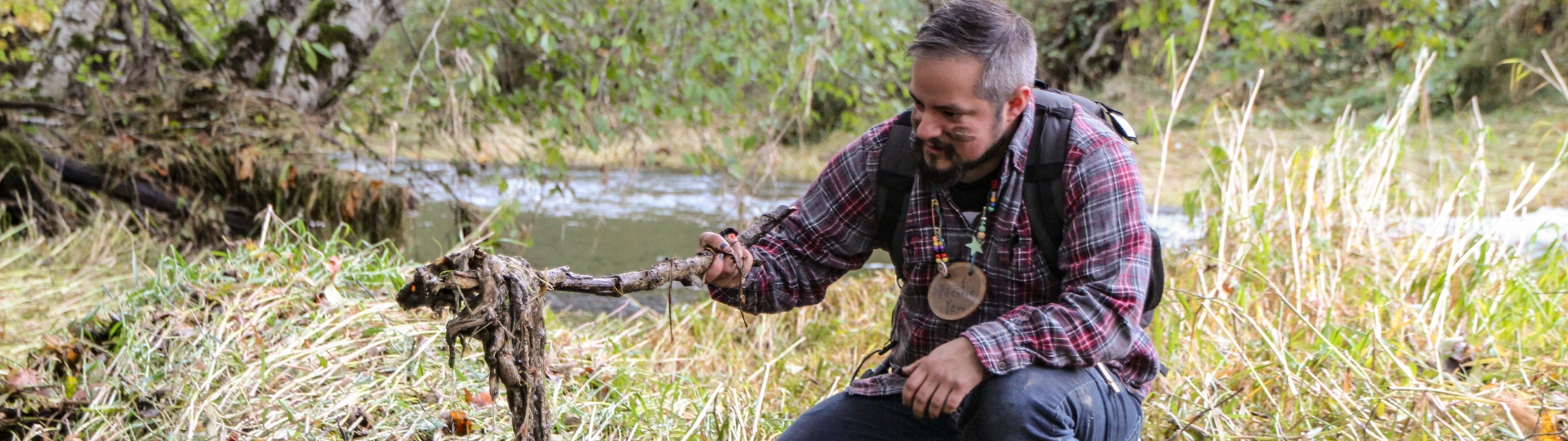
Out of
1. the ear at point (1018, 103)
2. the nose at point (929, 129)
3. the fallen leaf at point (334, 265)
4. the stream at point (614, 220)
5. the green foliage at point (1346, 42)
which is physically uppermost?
the green foliage at point (1346, 42)

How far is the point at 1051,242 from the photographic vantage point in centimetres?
196

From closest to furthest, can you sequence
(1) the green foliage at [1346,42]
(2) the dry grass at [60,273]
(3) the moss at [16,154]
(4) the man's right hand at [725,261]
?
(4) the man's right hand at [725,261] < (2) the dry grass at [60,273] < (1) the green foliage at [1346,42] < (3) the moss at [16,154]

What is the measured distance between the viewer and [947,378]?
1.82 metres

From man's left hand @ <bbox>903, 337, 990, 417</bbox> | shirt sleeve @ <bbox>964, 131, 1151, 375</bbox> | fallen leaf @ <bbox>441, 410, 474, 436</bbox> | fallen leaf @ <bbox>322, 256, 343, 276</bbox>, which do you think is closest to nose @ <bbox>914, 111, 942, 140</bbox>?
shirt sleeve @ <bbox>964, 131, 1151, 375</bbox>

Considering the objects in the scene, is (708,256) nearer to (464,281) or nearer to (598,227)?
(464,281)

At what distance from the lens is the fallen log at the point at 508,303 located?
1619mm

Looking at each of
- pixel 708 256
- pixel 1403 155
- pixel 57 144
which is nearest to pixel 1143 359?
pixel 708 256

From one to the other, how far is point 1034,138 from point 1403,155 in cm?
318

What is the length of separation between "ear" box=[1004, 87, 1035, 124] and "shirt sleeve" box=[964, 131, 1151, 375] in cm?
14

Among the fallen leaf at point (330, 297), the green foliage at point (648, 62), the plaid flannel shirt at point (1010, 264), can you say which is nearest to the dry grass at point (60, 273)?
the fallen leaf at point (330, 297)

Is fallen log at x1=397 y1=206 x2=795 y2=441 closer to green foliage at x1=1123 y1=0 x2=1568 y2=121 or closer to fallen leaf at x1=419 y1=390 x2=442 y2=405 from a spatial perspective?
fallen leaf at x1=419 y1=390 x2=442 y2=405

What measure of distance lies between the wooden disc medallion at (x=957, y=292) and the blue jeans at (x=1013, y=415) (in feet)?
0.60

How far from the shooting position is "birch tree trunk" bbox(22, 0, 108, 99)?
5.47 meters

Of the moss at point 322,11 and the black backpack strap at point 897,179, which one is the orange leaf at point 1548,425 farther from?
the moss at point 322,11
